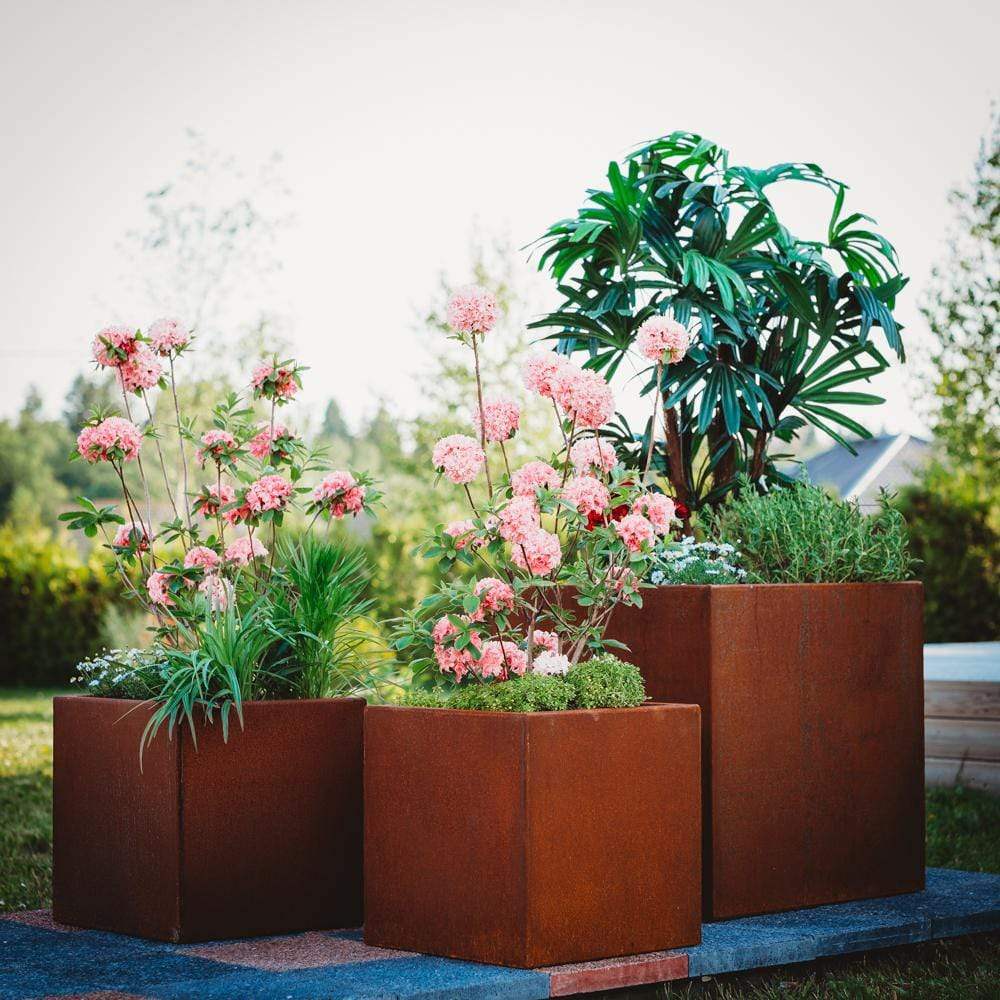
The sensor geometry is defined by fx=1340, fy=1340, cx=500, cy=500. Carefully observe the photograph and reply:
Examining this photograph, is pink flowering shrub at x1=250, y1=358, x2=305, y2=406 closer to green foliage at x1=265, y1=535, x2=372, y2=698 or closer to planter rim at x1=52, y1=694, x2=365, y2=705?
green foliage at x1=265, y1=535, x2=372, y2=698

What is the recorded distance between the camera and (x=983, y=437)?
11.0 m

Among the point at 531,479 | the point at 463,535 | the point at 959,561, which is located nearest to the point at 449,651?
the point at 463,535

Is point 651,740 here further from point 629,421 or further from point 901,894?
point 629,421

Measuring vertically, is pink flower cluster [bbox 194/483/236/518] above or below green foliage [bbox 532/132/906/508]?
below

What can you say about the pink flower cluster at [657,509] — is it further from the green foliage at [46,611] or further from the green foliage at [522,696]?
the green foliage at [46,611]

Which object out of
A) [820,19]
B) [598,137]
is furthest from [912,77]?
[598,137]

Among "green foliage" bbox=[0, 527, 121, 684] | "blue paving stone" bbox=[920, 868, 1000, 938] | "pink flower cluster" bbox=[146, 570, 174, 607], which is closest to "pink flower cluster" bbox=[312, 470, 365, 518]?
"pink flower cluster" bbox=[146, 570, 174, 607]

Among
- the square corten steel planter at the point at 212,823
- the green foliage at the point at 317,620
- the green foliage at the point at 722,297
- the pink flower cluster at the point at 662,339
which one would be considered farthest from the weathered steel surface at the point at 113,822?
the green foliage at the point at 722,297

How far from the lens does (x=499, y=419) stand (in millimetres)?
3900

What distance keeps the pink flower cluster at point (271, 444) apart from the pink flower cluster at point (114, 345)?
1.68 feet

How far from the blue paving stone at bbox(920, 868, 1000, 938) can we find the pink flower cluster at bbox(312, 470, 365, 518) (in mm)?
2221

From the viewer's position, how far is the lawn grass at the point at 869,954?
3.70 metres

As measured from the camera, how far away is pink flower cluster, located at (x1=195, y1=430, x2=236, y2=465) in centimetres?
441

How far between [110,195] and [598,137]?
7675 mm
